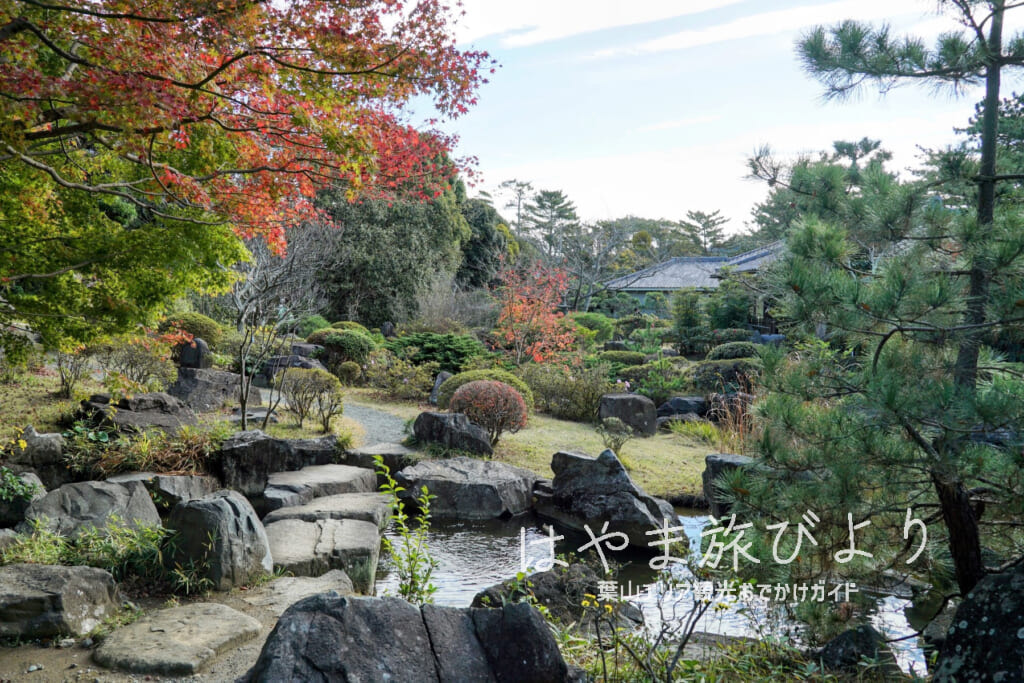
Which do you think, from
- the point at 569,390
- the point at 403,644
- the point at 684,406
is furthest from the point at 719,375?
the point at 403,644

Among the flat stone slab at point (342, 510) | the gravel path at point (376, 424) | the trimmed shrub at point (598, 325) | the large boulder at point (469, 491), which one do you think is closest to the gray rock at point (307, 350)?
the gravel path at point (376, 424)

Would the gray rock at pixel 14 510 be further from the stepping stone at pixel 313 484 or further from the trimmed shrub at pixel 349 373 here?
the trimmed shrub at pixel 349 373

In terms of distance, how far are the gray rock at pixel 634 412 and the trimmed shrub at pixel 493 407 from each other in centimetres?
211

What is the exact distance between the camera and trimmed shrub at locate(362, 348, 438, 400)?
12.3 meters

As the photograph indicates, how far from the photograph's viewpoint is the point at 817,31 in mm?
3645

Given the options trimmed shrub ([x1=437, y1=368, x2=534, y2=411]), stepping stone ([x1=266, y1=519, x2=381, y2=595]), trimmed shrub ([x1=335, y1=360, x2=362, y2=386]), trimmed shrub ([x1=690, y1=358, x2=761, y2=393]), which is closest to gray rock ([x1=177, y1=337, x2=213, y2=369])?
trimmed shrub ([x1=335, y1=360, x2=362, y2=386])

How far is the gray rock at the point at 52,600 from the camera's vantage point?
3.45 metres

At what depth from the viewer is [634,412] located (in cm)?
1084

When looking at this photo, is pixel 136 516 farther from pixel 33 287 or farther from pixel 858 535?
pixel 858 535

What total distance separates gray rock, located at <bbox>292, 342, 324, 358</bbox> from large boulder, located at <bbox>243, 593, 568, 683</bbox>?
468 inches

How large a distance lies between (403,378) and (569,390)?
3068 mm

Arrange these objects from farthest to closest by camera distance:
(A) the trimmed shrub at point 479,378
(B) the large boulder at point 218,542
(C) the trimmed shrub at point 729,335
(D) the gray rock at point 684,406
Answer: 1. (C) the trimmed shrub at point 729,335
2. (D) the gray rock at point 684,406
3. (A) the trimmed shrub at point 479,378
4. (B) the large boulder at point 218,542

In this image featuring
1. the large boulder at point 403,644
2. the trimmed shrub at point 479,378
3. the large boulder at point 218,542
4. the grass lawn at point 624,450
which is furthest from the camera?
the trimmed shrub at point 479,378

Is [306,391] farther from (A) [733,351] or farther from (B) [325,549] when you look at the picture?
(A) [733,351]
